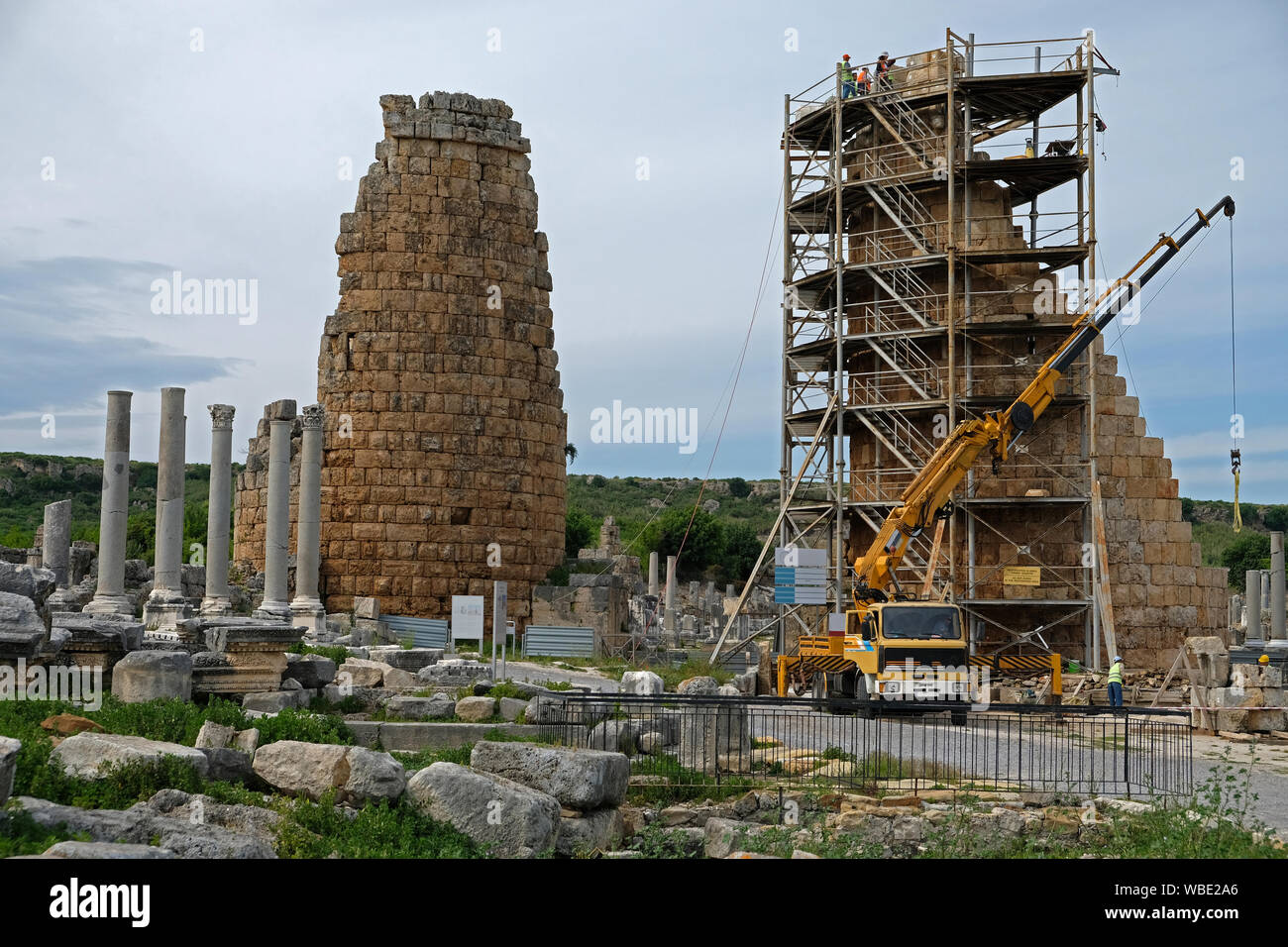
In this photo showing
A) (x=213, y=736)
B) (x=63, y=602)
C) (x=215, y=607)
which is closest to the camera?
(x=213, y=736)

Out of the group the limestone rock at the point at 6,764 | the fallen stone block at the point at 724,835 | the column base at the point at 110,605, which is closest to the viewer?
the limestone rock at the point at 6,764

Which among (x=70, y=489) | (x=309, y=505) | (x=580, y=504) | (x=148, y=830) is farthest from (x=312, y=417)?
(x=580, y=504)

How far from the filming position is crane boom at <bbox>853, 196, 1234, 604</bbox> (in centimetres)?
2284

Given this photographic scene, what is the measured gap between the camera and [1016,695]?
23.5 metres

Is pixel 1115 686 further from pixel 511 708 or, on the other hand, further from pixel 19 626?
pixel 19 626

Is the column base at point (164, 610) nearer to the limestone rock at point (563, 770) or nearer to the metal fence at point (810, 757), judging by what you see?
the metal fence at point (810, 757)

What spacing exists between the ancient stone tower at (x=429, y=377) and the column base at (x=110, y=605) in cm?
1057

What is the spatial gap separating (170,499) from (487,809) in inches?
464

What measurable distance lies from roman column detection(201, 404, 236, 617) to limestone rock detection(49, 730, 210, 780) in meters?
11.2

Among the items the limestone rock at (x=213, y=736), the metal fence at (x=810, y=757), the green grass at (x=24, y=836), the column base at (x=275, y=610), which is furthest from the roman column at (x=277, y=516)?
the green grass at (x=24, y=836)

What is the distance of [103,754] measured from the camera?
868cm

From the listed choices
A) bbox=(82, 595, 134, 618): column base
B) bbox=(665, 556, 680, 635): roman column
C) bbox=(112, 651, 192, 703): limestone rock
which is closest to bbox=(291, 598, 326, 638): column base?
bbox=(82, 595, 134, 618): column base

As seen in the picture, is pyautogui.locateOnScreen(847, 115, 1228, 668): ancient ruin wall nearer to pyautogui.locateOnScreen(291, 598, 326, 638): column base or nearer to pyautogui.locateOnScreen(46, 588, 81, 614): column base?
pyautogui.locateOnScreen(291, 598, 326, 638): column base

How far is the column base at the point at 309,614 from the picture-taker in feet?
74.3
